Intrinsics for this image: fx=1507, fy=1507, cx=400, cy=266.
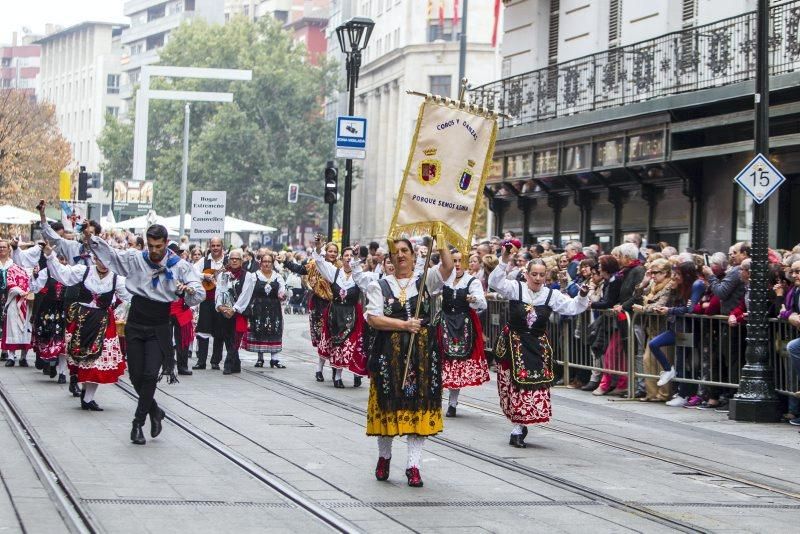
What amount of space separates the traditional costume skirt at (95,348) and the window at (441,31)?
6649cm

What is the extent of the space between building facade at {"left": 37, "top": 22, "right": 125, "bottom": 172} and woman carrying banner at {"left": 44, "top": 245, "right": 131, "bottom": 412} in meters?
120

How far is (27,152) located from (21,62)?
110 metres

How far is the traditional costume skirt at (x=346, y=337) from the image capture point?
64.9 feet

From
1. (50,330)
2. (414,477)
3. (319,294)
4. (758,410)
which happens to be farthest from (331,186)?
(414,477)

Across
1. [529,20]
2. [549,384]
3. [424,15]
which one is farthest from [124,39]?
[549,384]

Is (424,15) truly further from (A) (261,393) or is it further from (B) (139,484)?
(B) (139,484)

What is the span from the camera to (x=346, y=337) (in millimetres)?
20047

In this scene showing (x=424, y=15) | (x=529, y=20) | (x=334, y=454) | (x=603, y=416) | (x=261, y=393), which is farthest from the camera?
(x=424, y=15)

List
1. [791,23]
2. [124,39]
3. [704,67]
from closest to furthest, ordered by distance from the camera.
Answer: [791,23] → [704,67] → [124,39]

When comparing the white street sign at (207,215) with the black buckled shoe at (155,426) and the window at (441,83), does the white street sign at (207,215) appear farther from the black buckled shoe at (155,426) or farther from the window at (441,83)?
the window at (441,83)

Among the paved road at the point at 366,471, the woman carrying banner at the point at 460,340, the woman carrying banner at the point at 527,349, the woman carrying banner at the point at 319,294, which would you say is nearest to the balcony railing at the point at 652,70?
the woman carrying banner at the point at 319,294

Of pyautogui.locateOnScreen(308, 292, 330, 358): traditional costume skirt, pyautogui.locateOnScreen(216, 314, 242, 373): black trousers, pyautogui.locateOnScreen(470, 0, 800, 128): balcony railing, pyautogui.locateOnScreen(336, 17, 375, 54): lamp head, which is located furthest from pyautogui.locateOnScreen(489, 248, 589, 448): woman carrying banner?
pyautogui.locateOnScreen(336, 17, 375, 54): lamp head

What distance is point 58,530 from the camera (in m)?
8.65

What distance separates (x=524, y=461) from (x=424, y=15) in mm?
69953
